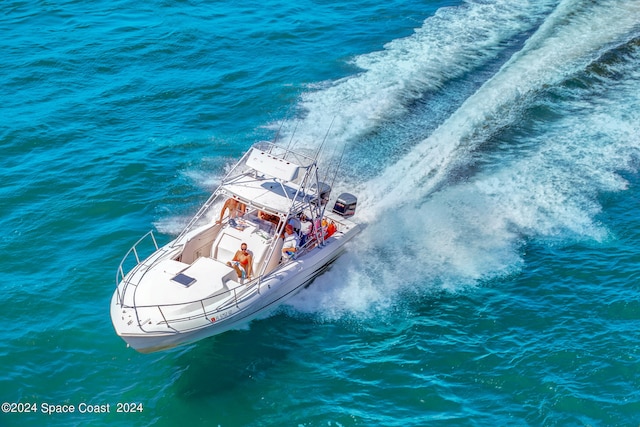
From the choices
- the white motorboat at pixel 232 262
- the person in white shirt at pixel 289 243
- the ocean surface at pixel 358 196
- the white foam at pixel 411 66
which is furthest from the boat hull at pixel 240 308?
the white foam at pixel 411 66

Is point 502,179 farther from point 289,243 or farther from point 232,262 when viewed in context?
point 232,262

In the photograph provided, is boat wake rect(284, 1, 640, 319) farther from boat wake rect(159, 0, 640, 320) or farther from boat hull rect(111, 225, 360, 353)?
boat hull rect(111, 225, 360, 353)

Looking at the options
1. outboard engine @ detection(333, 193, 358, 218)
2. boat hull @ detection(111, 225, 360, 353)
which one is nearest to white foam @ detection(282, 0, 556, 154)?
outboard engine @ detection(333, 193, 358, 218)

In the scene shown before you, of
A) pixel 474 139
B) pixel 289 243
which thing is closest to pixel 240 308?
pixel 289 243

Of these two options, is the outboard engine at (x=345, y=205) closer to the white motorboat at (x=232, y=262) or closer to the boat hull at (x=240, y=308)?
the white motorboat at (x=232, y=262)

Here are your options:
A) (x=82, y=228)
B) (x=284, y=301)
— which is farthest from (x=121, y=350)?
(x=82, y=228)
